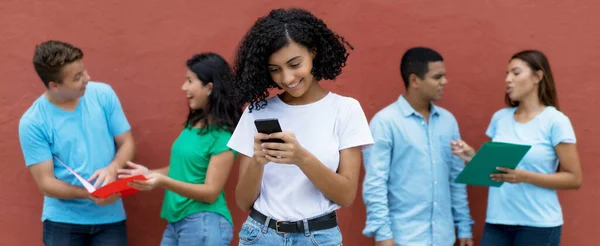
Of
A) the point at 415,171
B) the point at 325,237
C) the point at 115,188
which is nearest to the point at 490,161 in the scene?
the point at 415,171

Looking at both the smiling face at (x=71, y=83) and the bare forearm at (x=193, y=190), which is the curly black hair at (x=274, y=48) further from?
the smiling face at (x=71, y=83)

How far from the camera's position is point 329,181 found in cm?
289

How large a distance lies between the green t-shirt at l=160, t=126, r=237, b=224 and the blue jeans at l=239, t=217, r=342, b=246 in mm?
1234

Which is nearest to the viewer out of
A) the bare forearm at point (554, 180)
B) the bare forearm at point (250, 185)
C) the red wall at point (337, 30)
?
the bare forearm at point (250, 185)

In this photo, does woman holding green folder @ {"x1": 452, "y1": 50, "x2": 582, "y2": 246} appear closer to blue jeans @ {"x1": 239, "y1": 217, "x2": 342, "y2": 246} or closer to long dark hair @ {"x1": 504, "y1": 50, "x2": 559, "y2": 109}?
long dark hair @ {"x1": 504, "y1": 50, "x2": 559, "y2": 109}

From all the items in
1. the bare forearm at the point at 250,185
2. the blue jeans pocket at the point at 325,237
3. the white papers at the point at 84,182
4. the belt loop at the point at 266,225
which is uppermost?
the bare forearm at the point at 250,185

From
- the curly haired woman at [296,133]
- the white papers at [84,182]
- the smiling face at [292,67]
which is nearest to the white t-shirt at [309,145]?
the curly haired woman at [296,133]

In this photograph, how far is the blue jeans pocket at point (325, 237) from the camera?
2.95 metres

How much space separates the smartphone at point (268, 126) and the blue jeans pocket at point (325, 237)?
425 millimetres

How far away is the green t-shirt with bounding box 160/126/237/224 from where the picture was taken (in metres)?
4.22

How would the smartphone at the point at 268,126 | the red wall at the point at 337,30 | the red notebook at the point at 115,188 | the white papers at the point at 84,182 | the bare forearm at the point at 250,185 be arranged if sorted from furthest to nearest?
the red wall at the point at 337,30, the white papers at the point at 84,182, the red notebook at the point at 115,188, the bare forearm at the point at 250,185, the smartphone at the point at 268,126

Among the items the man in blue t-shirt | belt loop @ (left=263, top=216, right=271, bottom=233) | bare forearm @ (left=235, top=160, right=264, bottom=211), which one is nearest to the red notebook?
the man in blue t-shirt

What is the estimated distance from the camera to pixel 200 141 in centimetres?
424

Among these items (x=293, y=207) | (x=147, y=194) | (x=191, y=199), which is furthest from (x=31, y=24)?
(x=293, y=207)
